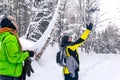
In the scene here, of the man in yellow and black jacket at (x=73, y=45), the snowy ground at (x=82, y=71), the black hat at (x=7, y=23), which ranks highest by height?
the black hat at (x=7, y=23)

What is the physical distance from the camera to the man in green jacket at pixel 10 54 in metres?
5.78

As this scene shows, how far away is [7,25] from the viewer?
603cm

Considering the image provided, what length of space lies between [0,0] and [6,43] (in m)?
Answer: 27.7

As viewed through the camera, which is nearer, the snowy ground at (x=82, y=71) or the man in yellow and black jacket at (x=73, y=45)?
the man in yellow and black jacket at (x=73, y=45)

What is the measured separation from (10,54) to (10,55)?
16 millimetres

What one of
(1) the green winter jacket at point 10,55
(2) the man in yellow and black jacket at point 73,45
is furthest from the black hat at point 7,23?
(2) the man in yellow and black jacket at point 73,45

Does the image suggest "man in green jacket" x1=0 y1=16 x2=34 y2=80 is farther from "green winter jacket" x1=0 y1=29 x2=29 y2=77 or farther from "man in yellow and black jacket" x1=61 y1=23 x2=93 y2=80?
"man in yellow and black jacket" x1=61 y1=23 x2=93 y2=80

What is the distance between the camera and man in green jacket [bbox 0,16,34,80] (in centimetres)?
578

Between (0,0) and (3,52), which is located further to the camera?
(0,0)

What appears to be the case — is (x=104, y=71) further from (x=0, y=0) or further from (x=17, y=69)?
(x=0, y=0)

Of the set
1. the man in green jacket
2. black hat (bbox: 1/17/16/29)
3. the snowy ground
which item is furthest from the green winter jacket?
the snowy ground

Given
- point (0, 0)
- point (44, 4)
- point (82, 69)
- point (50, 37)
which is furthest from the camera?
point (0, 0)

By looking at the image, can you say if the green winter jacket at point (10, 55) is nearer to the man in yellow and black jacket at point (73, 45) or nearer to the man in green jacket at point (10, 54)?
the man in green jacket at point (10, 54)

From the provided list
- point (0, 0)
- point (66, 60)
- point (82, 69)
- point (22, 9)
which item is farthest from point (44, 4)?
point (66, 60)
